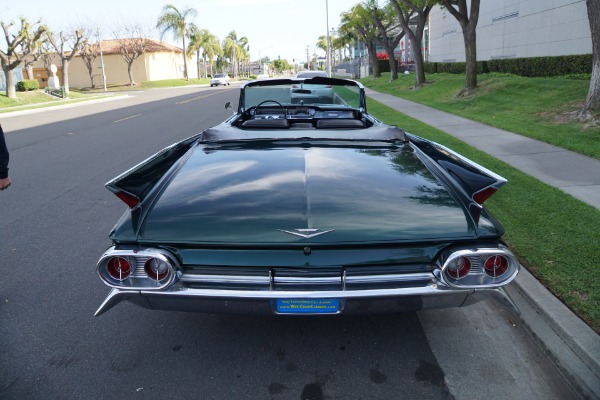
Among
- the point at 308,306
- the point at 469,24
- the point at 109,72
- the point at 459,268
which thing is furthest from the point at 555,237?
the point at 109,72

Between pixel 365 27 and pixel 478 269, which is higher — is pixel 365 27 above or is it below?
above

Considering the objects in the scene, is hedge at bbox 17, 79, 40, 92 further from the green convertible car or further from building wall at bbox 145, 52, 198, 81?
the green convertible car

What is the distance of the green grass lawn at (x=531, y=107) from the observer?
9168 millimetres

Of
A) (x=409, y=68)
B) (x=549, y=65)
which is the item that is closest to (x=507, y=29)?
(x=549, y=65)

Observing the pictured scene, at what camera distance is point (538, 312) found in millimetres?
3207

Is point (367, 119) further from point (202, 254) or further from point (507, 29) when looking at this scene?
point (507, 29)

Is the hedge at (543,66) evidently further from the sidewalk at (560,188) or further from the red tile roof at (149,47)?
the red tile roof at (149,47)

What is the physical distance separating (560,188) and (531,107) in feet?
27.1

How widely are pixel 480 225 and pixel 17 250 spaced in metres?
4.20

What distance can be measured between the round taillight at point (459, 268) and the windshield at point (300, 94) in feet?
9.90

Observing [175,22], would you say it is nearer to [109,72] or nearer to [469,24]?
[109,72]

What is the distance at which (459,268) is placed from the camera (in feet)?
8.11

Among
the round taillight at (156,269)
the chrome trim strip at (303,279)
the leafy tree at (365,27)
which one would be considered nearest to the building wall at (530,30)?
the leafy tree at (365,27)

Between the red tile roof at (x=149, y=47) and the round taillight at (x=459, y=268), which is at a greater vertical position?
the red tile roof at (x=149, y=47)
